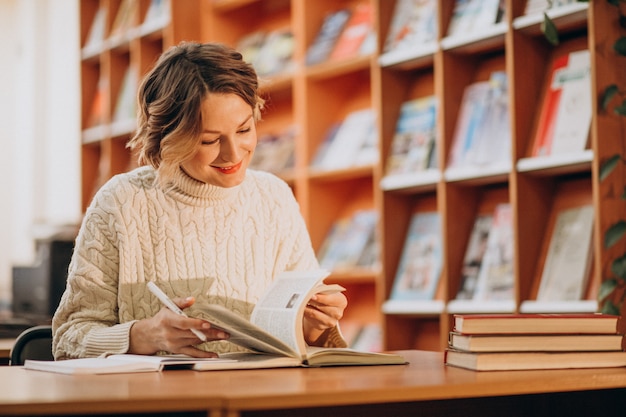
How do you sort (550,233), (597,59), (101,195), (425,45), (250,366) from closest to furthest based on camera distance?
(250,366) → (101,195) → (597,59) → (550,233) → (425,45)

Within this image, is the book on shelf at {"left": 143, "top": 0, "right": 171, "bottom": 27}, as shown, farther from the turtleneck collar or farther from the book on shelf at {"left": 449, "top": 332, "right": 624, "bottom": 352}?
the book on shelf at {"left": 449, "top": 332, "right": 624, "bottom": 352}

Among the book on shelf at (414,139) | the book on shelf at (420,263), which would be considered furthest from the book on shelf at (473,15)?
the book on shelf at (420,263)

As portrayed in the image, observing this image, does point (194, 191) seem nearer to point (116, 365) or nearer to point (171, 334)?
point (171, 334)

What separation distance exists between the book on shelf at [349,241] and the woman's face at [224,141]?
6.27 ft

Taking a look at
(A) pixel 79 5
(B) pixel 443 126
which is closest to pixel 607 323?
(B) pixel 443 126

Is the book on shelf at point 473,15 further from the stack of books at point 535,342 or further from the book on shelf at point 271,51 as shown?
the stack of books at point 535,342

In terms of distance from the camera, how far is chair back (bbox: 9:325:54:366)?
229 cm

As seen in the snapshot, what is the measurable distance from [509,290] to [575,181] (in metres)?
0.41

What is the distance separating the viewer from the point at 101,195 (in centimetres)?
225

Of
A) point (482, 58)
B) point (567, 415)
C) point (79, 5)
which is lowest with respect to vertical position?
point (567, 415)

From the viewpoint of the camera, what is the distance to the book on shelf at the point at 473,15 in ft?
11.0

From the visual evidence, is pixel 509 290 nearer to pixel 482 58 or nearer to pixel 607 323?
pixel 482 58

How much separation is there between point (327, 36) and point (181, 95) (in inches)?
84.5

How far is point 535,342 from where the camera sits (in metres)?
1.75
